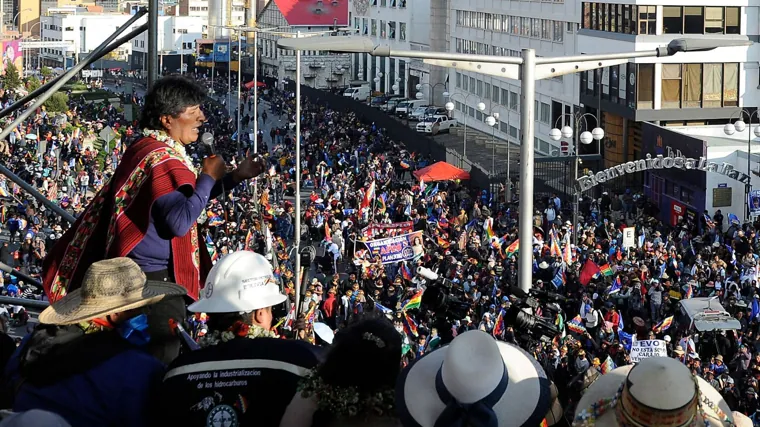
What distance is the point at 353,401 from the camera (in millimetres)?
4227

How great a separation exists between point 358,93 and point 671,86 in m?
43.4

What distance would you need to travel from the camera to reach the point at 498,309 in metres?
20.6

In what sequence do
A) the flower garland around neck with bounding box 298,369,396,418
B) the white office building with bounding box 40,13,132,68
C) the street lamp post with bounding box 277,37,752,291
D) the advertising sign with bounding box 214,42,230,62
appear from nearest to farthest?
the flower garland around neck with bounding box 298,369,396,418 → the street lamp post with bounding box 277,37,752,291 → the advertising sign with bounding box 214,42,230,62 → the white office building with bounding box 40,13,132,68

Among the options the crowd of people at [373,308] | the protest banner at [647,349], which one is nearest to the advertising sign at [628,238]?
the crowd of people at [373,308]

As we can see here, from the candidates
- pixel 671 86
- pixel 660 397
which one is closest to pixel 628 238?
pixel 671 86

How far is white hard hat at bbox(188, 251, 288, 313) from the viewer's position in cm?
486

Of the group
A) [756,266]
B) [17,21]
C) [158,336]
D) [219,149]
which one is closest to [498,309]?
[756,266]

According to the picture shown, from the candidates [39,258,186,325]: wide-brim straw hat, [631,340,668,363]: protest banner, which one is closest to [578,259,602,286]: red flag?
[631,340,668,363]: protest banner

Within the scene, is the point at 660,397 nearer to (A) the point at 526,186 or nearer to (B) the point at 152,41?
(B) the point at 152,41

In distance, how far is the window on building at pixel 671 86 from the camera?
46.7 metres

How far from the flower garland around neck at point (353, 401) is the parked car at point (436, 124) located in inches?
2411

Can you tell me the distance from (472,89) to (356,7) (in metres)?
28.5

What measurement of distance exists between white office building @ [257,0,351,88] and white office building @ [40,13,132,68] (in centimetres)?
2142

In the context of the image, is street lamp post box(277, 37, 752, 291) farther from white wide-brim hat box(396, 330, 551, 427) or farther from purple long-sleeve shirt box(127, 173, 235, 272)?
white wide-brim hat box(396, 330, 551, 427)
